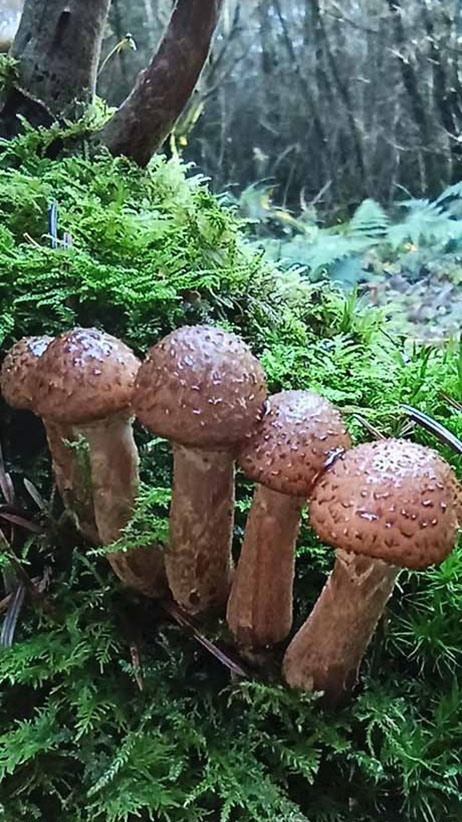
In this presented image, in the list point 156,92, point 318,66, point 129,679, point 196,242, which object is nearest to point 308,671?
point 129,679

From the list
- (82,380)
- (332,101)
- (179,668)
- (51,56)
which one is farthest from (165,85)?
(332,101)

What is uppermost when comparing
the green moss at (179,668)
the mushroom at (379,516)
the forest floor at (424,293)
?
the mushroom at (379,516)

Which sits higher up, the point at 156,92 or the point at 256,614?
the point at 156,92

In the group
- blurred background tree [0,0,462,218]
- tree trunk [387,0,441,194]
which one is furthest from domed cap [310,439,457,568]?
tree trunk [387,0,441,194]

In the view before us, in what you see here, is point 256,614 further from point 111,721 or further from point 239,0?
point 239,0

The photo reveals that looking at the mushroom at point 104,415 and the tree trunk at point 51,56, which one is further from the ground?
the tree trunk at point 51,56

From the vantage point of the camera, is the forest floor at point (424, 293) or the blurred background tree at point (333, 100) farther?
the blurred background tree at point (333, 100)

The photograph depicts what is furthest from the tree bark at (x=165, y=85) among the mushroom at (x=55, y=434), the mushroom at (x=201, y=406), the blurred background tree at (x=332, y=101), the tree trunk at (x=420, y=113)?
the tree trunk at (x=420, y=113)

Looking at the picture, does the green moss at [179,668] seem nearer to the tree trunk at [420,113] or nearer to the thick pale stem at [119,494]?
the thick pale stem at [119,494]
